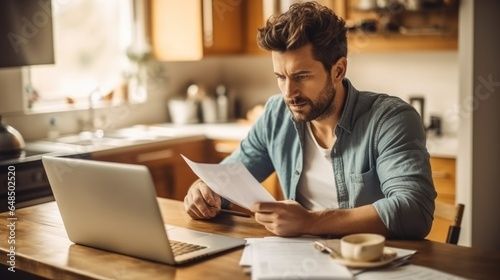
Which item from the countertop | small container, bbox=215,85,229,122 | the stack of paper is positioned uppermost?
small container, bbox=215,85,229,122

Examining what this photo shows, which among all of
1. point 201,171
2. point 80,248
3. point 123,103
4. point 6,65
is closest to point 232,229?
point 201,171

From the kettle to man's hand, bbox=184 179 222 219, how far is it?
5.06 feet

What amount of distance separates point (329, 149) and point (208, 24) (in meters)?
2.35

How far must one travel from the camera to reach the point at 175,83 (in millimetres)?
5016

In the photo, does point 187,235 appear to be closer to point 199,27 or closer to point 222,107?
point 199,27

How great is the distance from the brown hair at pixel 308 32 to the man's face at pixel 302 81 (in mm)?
23

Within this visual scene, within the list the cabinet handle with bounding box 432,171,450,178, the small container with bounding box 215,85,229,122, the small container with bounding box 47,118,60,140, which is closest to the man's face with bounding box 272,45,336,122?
the cabinet handle with bounding box 432,171,450,178

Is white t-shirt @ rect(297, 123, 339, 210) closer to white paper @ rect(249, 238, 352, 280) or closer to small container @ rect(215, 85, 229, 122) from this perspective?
white paper @ rect(249, 238, 352, 280)

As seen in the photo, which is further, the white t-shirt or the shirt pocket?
the white t-shirt

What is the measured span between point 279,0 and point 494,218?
1.85 metres

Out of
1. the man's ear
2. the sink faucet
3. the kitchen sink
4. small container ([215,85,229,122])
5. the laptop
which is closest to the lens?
the laptop

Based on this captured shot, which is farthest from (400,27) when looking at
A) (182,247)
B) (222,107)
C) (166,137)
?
(182,247)

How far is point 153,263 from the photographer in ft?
5.81

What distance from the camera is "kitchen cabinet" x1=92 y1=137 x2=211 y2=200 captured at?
3994 millimetres
